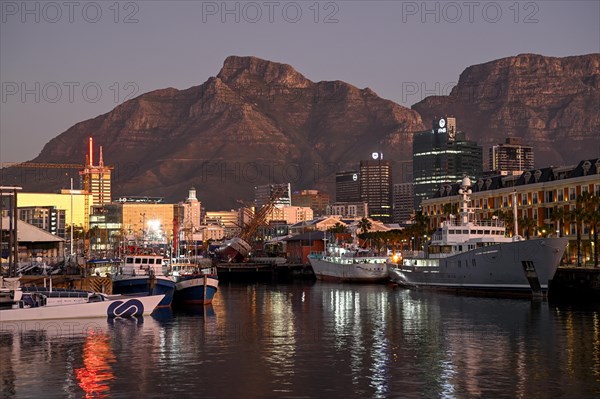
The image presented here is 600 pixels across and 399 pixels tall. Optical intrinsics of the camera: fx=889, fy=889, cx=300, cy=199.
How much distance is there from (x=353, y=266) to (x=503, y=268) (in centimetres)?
5378

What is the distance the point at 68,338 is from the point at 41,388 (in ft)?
61.4

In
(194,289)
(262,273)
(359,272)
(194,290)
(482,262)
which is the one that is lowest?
(262,273)

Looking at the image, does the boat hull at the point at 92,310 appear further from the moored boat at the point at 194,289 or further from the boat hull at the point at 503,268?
the boat hull at the point at 503,268

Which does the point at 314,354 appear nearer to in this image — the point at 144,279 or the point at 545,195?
the point at 144,279

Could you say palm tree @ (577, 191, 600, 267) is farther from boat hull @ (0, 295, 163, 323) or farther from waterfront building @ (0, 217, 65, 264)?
waterfront building @ (0, 217, 65, 264)

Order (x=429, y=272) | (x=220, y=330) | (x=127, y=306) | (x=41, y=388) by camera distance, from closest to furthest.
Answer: (x=41, y=388) → (x=220, y=330) → (x=127, y=306) → (x=429, y=272)

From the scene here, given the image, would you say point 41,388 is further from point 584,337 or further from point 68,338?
point 584,337

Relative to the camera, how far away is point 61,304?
73500mm

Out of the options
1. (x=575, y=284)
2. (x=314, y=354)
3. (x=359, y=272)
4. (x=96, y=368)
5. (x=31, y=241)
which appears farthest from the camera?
(x=359, y=272)

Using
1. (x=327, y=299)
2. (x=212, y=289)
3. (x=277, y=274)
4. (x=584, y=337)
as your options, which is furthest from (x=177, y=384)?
(x=277, y=274)

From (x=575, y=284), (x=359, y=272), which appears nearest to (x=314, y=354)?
(x=575, y=284)

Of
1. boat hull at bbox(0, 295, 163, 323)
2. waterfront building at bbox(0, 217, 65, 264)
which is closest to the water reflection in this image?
boat hull at bbox(0, 295, 163, 323)

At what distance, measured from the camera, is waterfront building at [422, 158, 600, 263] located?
134750 mm

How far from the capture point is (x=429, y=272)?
119 m
